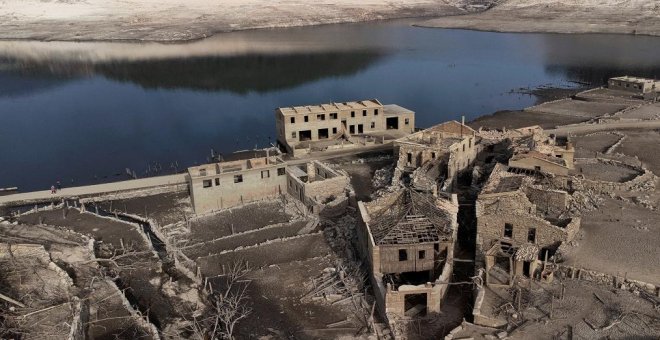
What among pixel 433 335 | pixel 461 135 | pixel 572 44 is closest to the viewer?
pixel 433 335

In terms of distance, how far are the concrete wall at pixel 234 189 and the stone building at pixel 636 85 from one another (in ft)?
217

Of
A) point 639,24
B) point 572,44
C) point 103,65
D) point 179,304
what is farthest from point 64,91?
point 639,24

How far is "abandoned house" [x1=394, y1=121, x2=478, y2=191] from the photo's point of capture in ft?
160

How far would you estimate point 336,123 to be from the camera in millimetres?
68500

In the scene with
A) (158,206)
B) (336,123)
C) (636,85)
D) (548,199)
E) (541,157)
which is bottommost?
(158,206)

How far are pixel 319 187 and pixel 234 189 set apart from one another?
7733mm

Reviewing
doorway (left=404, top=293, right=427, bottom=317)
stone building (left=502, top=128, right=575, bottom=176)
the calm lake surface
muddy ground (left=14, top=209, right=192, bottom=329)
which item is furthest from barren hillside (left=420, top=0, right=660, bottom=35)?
muddy ground (left=14, top=209, right=192, bottom=329)

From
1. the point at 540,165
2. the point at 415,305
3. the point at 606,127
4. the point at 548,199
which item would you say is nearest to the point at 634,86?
the point at 606,127

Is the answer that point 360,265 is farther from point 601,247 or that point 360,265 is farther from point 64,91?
point 64,91

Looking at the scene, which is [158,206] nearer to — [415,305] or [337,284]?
[337,284]

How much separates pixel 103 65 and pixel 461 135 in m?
110

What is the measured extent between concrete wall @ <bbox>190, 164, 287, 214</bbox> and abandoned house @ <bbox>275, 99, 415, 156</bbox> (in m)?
12.6

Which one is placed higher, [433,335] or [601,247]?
[601,247]

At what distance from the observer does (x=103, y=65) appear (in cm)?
14062
